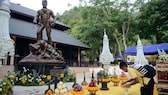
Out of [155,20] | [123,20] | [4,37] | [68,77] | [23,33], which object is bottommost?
[68,77]

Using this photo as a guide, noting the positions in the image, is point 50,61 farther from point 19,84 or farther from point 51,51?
point 19,84

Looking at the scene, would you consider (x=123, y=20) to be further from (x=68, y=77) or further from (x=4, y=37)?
(x=4, y=37)

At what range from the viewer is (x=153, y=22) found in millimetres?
18797

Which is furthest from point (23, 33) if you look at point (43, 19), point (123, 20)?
point (123, 20)

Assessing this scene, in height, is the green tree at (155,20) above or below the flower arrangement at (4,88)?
above

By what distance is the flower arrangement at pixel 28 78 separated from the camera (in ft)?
27.5

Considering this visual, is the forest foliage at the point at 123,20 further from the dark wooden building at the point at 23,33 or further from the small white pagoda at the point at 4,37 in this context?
the small white pagoda at the point at 4,37

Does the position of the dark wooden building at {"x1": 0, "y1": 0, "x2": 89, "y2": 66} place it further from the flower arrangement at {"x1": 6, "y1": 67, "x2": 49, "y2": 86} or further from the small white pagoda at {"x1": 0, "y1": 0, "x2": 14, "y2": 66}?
the small white pagoda at {"x1": 0, "y1": 0, "x2": 14, "y2": 66}

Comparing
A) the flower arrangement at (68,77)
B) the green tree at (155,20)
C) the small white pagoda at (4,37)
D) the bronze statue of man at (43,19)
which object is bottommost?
the flower arrangement at (68,77)

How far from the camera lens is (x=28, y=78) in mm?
8594

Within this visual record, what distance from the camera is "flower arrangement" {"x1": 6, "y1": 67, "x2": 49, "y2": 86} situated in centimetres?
837

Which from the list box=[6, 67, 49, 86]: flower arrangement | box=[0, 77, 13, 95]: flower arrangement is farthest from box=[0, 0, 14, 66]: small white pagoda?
box=[6, 67, 49, 86]: flower arrangement

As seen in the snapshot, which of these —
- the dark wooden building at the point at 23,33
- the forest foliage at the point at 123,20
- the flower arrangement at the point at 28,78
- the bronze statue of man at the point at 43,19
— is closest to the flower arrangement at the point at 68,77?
the flower arrangement at the point at 28,78

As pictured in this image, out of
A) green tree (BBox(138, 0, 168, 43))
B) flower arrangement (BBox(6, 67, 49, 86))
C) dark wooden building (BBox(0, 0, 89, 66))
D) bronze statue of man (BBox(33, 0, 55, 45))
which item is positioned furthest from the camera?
green tree (BBox(138, 0, 168, 43))
